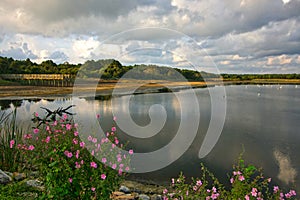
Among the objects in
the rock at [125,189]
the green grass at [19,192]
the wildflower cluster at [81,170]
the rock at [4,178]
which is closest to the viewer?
the wildflower cluster at [81,170]

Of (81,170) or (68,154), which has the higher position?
(68,154)

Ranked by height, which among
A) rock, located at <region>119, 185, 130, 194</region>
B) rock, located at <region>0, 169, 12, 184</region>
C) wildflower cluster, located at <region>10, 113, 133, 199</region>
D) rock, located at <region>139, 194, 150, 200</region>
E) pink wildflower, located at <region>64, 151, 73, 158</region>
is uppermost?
pink wildflower, located at <region>64, 151, 73, 158</region>

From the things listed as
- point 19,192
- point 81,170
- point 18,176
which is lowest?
point 18,176

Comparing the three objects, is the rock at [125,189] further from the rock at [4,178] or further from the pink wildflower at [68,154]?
the pink wildflower at [68,154]

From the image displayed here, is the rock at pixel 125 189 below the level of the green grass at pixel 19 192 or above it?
below

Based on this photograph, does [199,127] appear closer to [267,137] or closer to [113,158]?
[267,137]

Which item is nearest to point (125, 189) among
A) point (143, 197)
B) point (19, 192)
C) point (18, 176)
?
point (143, 197)

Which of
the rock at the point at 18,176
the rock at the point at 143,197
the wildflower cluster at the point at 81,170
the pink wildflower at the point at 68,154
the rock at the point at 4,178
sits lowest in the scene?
the rock at the point at 143,197

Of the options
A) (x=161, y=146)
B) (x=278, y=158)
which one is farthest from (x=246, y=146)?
(x=161, y=146)

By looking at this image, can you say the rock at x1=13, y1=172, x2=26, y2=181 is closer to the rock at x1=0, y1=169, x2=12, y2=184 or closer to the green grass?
the rock at x1=0, y1=169, x2=12, y2=184

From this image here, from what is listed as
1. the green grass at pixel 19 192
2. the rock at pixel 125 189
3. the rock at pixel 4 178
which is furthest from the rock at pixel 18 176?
the rock at pixel 125 189

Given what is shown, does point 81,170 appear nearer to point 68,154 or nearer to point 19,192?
point 68,154

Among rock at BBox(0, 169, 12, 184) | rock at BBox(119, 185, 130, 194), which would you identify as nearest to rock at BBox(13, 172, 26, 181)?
rock at BBox(0, 169, 12, 184)

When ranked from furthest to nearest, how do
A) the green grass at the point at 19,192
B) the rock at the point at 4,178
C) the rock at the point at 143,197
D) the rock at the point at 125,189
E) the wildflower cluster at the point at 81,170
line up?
the rock at the point at 125,189, the rock at the point at 143,197, the rock at the point at 4,178, the green grass at the point at 19,192, the wildflower cluster at the point at 81,170
